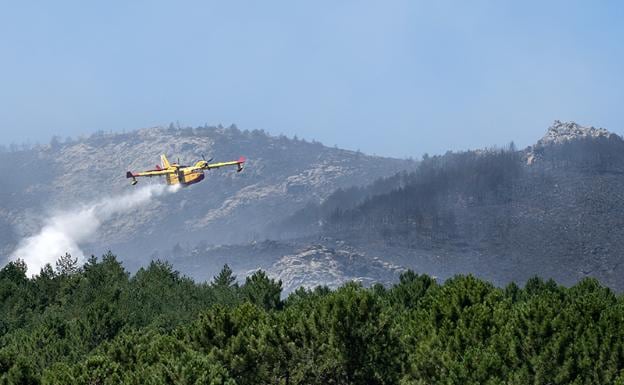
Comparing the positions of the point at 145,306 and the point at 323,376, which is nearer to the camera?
the point at 323,376

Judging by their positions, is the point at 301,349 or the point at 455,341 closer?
the point at 301,349

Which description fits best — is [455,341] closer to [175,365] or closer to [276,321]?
[276,321]

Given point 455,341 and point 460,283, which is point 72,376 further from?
point 460,283

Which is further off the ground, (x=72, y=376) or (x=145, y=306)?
(x=72, y=376)

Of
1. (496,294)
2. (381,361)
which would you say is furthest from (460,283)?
(381,361)

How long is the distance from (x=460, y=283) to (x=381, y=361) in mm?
19444

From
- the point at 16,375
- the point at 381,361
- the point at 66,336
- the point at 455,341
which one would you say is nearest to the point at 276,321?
the point at 381,361

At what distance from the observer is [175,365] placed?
178 ft

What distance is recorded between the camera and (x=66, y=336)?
114500 mm

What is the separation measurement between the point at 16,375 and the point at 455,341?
36645mm

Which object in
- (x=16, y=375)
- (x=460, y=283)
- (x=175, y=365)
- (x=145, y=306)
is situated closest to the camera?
(x=175, y=365)

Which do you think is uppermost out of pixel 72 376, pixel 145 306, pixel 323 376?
pixel 72 376

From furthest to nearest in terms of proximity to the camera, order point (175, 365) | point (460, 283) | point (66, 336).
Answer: point (66, 336)
point (460, 283)
point (175, 365)

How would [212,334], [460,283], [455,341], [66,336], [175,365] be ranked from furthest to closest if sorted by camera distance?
[66,336]
[460,283]
[455,341]
[212,334]
[175,365]
